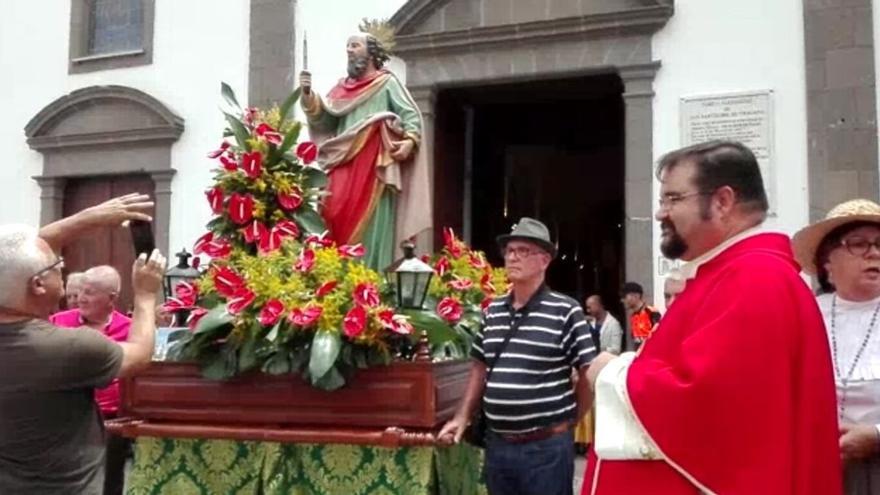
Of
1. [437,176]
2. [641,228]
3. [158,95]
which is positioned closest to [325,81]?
[437,176]

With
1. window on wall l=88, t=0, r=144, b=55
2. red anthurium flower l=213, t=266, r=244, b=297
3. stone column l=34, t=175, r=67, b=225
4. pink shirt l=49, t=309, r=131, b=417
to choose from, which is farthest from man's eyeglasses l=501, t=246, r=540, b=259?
stone column l=34, t=175, r=67, b=225

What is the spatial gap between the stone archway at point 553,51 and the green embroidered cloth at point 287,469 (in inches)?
226

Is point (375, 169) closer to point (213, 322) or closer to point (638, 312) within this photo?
point (213, 322)

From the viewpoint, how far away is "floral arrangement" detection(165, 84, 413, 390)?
323cm

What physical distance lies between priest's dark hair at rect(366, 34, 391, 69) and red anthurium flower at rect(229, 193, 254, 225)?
43.4 inches

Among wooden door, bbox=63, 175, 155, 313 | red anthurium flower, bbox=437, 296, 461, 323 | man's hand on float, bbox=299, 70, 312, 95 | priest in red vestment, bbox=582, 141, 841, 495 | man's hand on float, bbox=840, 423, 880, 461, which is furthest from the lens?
wooden door, bbox=63, 175, 155, 313

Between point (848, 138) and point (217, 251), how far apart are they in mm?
6422

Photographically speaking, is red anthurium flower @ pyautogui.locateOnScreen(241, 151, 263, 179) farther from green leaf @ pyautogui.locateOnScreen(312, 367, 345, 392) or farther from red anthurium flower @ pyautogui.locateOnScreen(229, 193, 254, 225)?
green leaf @ pyautogui.locateOnScreen(312, 367, 345, 392)

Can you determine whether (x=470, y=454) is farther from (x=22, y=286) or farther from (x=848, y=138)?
(x=848, y=138)

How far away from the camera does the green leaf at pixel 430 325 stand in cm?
338

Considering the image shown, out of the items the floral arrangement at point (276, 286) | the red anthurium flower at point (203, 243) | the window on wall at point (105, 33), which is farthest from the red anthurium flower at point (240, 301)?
the window on wall at point (105, 33)

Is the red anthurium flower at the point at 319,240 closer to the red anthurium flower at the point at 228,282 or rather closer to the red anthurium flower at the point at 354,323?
the red anthurium flower at the point at 228,282

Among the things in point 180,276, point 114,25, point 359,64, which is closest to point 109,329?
point 180,276

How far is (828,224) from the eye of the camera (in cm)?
278
